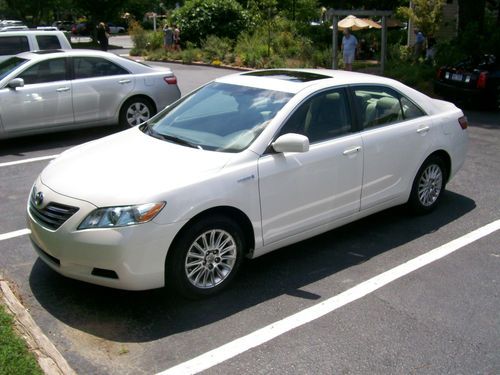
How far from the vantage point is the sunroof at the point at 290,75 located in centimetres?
562

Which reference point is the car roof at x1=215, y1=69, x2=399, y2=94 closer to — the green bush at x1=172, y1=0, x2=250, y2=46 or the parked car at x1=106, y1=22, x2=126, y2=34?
the green bush at x1=172, y1=0, x2=250, y2=46

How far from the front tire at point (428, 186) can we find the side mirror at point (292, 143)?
76.6 inches

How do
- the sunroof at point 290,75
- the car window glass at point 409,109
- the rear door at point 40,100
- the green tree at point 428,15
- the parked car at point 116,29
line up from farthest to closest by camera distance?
the parked car at point 116,29
the green tree at point 428,15
the rear door at point 40,100
the car window glass at point 409,109
the sunroof at point 290,75

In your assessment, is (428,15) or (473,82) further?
(428,15)

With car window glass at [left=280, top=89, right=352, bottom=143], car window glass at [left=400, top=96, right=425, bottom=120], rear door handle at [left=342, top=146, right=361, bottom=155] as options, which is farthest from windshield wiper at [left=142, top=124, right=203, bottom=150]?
car window glass at [left=400, top=96, right=425, bottom=120]

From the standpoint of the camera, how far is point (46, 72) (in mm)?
9531

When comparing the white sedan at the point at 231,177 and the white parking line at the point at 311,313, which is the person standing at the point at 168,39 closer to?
the white sedan at the point at 231,177

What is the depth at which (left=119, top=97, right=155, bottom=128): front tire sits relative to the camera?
10406mm

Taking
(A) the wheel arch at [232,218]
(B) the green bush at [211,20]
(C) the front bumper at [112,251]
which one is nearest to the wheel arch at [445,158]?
(A) the wheel arch at [232,218]

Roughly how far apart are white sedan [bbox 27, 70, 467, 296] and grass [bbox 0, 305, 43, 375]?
67 centimetres

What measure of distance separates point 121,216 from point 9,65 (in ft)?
21.7

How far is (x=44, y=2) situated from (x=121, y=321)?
48462mm

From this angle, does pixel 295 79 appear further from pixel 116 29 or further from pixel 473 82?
pixel 116 29

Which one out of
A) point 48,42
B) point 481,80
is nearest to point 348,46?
point 481,80
